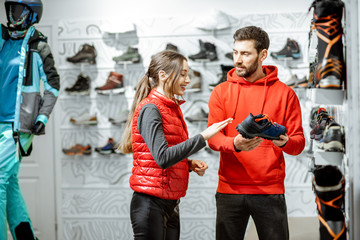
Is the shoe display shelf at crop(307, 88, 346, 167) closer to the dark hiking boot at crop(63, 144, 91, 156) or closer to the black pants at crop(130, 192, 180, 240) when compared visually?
the black pants at crop(130, 192, 180, 240)

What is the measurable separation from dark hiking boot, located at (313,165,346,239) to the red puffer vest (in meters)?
0.77

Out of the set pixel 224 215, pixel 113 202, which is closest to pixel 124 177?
pixel 113 202

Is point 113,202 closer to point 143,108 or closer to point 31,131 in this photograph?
point 31,131

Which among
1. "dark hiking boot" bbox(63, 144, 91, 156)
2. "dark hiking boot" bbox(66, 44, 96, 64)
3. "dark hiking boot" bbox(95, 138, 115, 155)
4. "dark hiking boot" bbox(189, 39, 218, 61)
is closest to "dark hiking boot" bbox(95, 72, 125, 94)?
"dark hiking boot" bbox(66, 44, 96, 64)

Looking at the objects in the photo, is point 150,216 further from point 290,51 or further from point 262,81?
point 290,51

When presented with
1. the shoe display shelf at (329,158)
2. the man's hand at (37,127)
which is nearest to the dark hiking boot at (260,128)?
the shoe display shelf at (329,158)

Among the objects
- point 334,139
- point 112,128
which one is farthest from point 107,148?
point 334,139

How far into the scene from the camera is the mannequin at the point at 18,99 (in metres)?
2.84

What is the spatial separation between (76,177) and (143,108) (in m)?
2.70

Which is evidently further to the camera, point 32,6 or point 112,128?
point 112,128

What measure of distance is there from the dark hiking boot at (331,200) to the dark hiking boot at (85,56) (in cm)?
327

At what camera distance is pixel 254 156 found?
2104mm

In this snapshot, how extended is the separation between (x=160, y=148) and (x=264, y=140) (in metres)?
0.58

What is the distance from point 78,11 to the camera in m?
4.41
